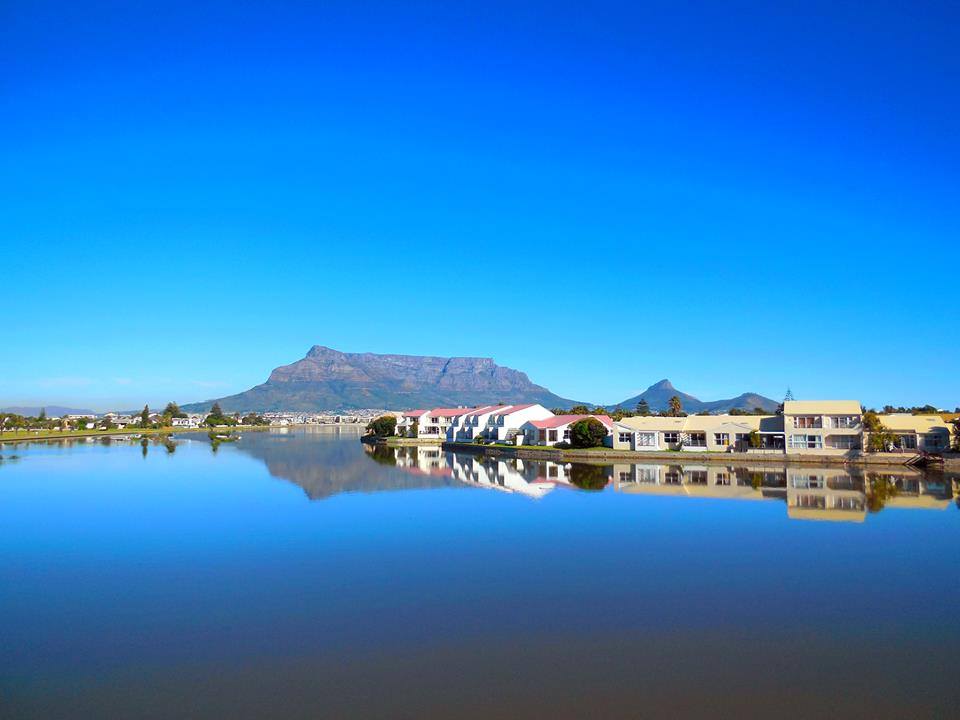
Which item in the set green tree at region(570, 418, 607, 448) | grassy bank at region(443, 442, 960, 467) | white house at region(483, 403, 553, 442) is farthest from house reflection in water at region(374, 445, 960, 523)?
white house at region(483, 403, 553, 442)

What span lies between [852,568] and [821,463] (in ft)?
87.5

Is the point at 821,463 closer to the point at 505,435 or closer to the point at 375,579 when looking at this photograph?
the point at 505,435

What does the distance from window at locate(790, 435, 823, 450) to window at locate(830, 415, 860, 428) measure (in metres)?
1.29

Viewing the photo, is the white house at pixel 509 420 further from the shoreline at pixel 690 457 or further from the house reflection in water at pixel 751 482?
the house reflection in water at pixel 751 482

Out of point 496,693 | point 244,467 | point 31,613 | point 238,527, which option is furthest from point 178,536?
point 244,467

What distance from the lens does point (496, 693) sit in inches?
335

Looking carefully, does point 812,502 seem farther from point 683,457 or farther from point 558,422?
point 558,422

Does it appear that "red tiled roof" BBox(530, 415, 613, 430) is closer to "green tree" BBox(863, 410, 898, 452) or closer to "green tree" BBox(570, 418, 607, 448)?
"green tree" BBox(570, 418, 607, 448)

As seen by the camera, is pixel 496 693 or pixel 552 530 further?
pixel 552 530

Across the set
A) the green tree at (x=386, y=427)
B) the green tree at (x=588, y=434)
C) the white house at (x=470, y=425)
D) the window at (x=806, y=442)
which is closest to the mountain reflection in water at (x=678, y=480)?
the window at (x=806, y=442)

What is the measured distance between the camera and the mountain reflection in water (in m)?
25.5

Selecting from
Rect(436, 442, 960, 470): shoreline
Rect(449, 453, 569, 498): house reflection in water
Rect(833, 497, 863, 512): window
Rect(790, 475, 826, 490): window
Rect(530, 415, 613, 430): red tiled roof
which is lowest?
Rect(833, 497, 863, 512): window

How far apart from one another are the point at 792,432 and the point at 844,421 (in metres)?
3.04

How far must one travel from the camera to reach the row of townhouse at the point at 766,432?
40.6 metres
